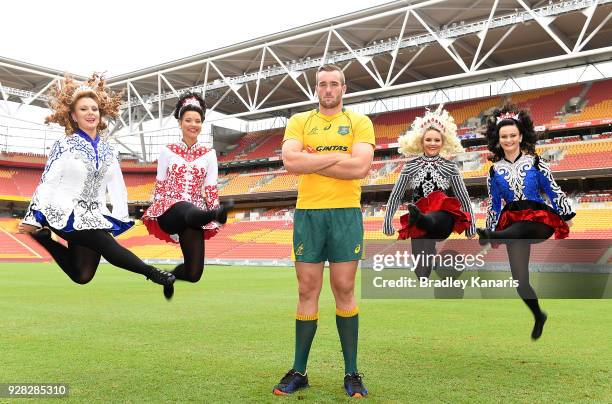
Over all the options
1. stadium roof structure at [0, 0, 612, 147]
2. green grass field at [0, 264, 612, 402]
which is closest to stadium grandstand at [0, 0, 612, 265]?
stadium roof structure at [0, 0, 612, 147]

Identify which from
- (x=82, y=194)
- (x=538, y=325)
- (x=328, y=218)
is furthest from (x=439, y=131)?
(x=82, y=194)

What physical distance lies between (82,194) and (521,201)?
3.71m

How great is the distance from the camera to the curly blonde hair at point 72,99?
165 inches

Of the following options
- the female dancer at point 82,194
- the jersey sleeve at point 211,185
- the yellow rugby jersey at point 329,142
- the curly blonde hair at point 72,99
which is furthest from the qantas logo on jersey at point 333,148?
the curly blonde hair at point 72,99

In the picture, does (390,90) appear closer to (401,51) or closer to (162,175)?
(401,51)

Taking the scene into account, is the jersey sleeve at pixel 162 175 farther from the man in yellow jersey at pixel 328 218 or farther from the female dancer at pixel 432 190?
the female dancer at pixel 432 190

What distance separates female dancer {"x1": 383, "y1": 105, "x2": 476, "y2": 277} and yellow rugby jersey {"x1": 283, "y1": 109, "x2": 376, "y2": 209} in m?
0.85

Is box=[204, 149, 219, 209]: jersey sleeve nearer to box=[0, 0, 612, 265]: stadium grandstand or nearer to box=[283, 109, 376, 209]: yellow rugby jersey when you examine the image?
box=[283, 109, 376, 209]: yellow rugby jersey

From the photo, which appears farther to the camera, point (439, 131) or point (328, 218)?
point (439, 131)

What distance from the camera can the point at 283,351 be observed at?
19.3ft

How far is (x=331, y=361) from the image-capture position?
5.39 meters

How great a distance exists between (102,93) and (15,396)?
2318 mm

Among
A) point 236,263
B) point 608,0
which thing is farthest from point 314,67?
point 608,0

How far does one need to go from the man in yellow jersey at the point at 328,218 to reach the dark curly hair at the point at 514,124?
1688 millimetres
